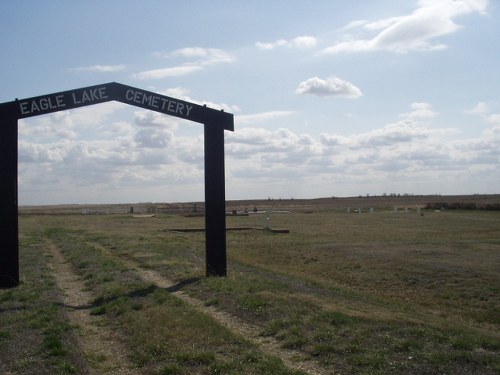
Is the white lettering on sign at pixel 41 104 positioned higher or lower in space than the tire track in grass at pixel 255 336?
higher

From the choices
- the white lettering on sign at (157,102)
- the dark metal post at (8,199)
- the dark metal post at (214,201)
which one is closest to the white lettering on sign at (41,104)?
the dark metal post at (8,199)

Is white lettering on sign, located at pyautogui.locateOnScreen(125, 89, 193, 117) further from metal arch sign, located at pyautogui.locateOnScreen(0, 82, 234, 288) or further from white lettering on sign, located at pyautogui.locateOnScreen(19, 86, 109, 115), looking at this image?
white lettering on sign, located at pyautogui.locateOnScreen(19, 86, 109, 115)

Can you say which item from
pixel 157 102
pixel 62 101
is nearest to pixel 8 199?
pixel 62 101

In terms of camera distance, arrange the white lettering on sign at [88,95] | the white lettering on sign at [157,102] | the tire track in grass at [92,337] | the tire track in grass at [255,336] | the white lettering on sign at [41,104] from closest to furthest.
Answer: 1. the tire track in grass at [255,336]
2. the tire track in grass at [92,337]
3. the white lettering on sign at [41,104]
4. the white lettering on sign at [88,95]
5. the white lettering on sign at [157,102]

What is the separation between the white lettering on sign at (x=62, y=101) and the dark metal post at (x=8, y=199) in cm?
42

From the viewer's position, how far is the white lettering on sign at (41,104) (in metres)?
14.5

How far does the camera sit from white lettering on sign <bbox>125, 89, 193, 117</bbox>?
15.1 m

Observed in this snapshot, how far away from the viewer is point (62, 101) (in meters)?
14.8

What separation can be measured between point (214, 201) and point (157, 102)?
304 cm

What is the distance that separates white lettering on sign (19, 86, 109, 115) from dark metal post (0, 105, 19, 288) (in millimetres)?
424

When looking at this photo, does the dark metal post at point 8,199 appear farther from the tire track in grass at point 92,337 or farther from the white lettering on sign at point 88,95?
the white lettering on sign at point 88,95

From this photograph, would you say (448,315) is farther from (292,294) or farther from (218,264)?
(218,264)

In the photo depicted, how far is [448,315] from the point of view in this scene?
15086mm

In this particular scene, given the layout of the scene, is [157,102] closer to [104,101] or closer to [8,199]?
[104,101]
